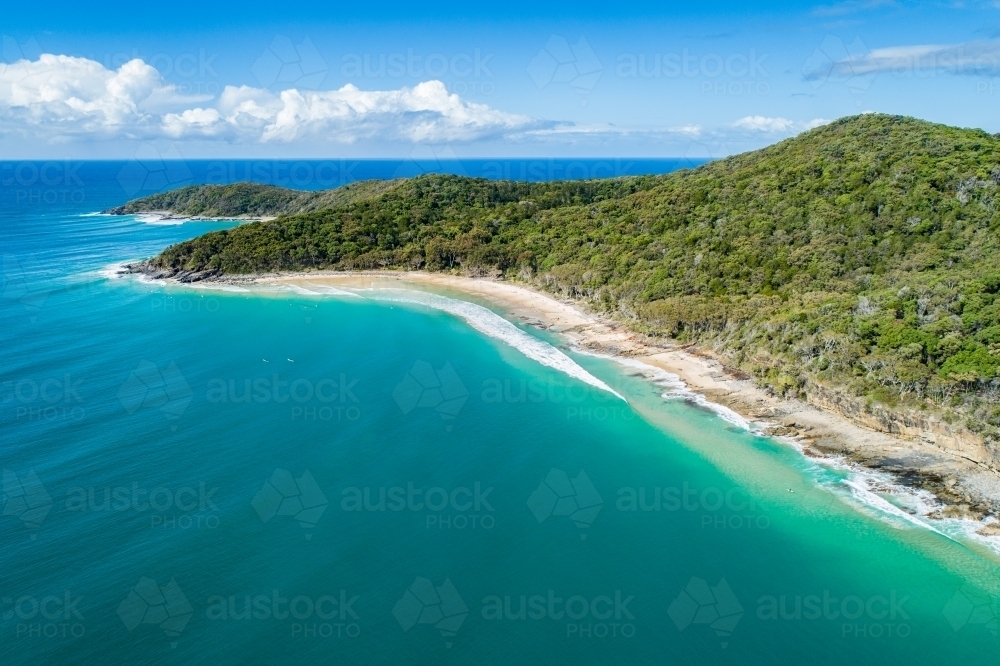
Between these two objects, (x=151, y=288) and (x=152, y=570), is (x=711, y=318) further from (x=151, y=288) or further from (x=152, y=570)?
(x=151, y=288)

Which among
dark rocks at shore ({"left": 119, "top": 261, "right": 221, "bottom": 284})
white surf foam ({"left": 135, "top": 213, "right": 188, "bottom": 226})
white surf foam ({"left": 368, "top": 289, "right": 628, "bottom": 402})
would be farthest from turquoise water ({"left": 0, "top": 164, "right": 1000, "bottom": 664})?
white surf foam ({"left": 135, "top": 213, "right": 188, "bottom": 226})

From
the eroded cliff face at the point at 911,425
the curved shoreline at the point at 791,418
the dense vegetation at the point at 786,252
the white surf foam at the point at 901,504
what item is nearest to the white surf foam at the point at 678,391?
the curved shoreline at the point at 791,418

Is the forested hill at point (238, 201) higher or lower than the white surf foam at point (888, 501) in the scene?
lower

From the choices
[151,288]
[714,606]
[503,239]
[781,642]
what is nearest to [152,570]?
[714,606]

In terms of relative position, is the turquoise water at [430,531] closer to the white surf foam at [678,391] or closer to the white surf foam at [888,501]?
the white surf foam at [888,501]

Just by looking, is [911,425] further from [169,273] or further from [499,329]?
[169,273]

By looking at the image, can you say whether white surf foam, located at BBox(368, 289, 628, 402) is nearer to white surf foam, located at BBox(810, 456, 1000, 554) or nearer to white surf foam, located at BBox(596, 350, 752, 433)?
white surf foam, located at BBox(596, 350, 752, 433)
